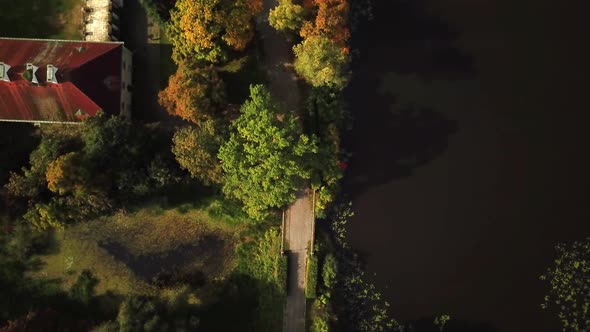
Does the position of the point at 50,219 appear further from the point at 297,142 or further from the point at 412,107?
the point at 412,107

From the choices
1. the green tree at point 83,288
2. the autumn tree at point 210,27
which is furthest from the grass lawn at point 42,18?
the green tree at point 83,288

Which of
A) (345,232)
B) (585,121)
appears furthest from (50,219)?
(585,121)

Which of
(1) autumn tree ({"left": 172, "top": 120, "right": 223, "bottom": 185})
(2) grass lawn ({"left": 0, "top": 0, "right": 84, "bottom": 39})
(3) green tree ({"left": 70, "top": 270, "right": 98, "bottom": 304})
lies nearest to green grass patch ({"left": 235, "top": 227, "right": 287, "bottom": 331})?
(1) autumn tree ({"left": 172, "top": 120, "right": 223, "bottom": 185})

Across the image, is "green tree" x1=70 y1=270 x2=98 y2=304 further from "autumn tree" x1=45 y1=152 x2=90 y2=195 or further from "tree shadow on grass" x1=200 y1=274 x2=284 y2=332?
"tree shadow on grass" x1=200 y1=274 x2=284 y2=332

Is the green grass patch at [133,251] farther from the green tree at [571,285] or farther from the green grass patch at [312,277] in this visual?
the green tree at [571,285]

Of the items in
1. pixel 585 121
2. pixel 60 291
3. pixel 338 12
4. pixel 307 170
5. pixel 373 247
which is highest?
pixel 338 12

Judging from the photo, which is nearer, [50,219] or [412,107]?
[50,219]

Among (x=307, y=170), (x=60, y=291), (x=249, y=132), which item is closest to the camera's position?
(x=249, y=132)
